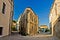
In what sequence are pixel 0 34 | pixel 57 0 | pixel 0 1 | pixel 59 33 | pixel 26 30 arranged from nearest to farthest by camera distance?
pixel 0 1 → pixel 0 34 → pixel 59 33 → pixel 57 0 → pixel 26 30

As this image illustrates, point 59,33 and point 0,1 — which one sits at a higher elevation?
point 0,1

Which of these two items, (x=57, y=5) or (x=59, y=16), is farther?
(x=57, y=5)

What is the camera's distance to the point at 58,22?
627 inches

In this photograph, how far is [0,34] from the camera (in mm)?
13492

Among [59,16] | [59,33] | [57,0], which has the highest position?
[57,0]

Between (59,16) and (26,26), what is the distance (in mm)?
6595

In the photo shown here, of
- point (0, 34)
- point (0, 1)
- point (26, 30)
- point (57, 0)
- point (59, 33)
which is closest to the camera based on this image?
point (0, 1)

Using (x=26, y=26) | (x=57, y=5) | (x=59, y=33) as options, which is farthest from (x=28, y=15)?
(x=59, y=33)

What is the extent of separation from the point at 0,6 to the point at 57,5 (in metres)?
9.02

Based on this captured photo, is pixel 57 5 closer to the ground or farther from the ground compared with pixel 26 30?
farther from the ground

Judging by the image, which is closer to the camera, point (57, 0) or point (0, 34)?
point (0, 34)

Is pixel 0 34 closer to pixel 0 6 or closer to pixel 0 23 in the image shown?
pixel 0 23

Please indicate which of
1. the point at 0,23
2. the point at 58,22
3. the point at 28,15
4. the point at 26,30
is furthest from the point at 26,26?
the point at 0,23

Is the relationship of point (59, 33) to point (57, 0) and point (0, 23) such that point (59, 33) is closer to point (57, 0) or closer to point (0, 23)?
point (57, 0)
